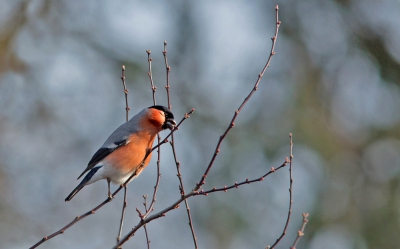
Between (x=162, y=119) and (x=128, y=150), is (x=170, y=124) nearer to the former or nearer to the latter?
(x=162, y=119)

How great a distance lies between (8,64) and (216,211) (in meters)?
4.87

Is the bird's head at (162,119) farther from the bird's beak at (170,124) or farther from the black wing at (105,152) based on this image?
the black wing at (105,152)

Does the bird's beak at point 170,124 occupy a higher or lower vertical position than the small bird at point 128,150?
higher

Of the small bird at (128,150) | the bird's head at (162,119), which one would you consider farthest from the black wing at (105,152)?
the bird's head at (162,119)

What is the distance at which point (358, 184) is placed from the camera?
37.0ft

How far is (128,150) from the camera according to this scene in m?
5.10

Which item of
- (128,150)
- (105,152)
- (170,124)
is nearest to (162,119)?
(170,124)

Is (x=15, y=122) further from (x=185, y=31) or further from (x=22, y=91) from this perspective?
(x=185, y=31)

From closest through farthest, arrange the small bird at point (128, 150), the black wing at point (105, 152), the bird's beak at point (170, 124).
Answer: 1. the small bird at point (128, 150)
2. the black wing at point (105, 152)
3. the bird's beak at point (170, 124)

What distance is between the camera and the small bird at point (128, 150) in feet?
16.6

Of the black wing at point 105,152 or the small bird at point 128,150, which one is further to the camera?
the black wing at point 105,152

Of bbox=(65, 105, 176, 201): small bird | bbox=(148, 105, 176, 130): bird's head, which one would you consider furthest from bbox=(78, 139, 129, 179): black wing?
bbox=(148, 105, 176, 130): bird's head

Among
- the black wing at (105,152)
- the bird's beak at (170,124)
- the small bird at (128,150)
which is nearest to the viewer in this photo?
the small bird at (128,150)

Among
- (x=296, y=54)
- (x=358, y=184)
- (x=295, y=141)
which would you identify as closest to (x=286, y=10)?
(x=296, y=54)
